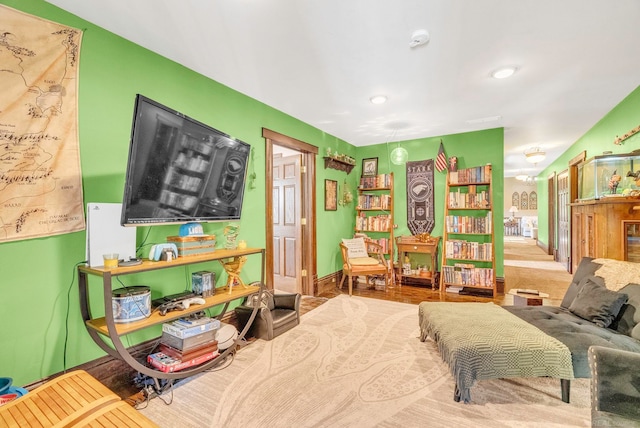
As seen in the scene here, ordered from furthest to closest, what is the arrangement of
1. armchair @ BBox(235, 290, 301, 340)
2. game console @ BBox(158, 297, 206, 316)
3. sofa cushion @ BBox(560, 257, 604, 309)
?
armchair @ BBox(235, 290, 301, 340)
sofa cushion @ BBox(560, 257, 604, 309)
game console @ BBox(158, 297, 206, 316)

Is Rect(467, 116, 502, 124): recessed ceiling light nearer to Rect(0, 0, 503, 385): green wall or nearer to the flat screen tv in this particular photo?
Rect(0, 0, 503, 385): green wall

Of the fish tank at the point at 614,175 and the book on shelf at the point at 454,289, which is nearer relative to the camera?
the fish tank at the point at 614,175

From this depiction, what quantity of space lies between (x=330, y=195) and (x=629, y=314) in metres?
3.52

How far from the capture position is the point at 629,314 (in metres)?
1.96

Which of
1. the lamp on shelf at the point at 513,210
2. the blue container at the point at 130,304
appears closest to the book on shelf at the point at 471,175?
the blue container at the point at 130,304

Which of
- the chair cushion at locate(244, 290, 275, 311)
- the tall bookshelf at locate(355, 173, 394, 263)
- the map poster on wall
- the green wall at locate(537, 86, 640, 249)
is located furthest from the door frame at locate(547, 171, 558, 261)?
the map poster on wall

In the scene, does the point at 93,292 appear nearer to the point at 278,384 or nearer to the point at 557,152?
the point at 278,384

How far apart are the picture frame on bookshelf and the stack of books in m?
3.95

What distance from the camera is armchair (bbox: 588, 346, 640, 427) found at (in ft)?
4.03

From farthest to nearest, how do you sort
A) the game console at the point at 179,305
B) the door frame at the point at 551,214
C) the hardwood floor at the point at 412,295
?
the door frame at the point at 551,214 → the hardwood floor at the point at 412,295 → the game console at the point at 179,305

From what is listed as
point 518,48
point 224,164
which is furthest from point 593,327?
point 224,164

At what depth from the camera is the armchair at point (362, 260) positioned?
4203 mm

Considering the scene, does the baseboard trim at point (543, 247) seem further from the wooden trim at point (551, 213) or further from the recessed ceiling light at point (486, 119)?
the recessed ceiling light at point (486, 119)

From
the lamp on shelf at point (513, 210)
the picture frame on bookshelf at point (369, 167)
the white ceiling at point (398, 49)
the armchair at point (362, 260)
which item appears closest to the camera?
the white ceiling at point (398, 49)
